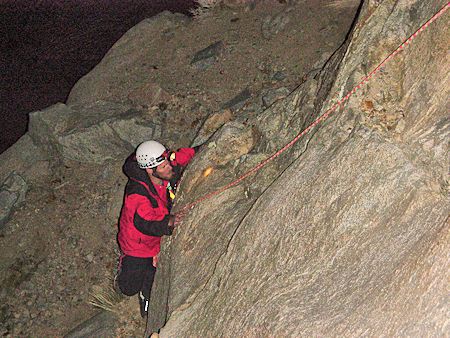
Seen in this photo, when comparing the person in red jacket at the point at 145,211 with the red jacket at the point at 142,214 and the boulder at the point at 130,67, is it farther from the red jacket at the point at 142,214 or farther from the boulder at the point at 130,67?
the boulder at the point at 130,67

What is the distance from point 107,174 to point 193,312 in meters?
6.52

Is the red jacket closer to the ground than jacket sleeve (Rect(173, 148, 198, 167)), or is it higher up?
closer to the ground

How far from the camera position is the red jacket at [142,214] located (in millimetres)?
6645

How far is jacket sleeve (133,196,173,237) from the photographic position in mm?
6576

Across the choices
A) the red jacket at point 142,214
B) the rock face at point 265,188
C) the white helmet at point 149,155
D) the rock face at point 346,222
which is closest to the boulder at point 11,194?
the rock face at point 265,188

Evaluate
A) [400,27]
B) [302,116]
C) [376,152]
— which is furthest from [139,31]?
[376,152]

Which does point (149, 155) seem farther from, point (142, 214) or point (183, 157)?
point (183, 157)

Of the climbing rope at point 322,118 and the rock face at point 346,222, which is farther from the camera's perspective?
the climbing rope at point 322,118

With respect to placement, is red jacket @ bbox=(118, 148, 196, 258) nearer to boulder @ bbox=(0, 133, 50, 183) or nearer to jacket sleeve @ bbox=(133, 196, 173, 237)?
jacket sleeve @ bbox=(133, 196, 173, 237)

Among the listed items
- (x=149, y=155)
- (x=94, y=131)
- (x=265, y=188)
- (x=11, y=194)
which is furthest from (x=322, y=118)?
(x=11, y=194)

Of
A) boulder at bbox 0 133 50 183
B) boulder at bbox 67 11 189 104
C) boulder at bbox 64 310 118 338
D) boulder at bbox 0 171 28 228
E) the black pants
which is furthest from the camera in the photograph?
boulder at bbox 67 11 189 104

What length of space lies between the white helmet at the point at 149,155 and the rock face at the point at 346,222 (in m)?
0.93

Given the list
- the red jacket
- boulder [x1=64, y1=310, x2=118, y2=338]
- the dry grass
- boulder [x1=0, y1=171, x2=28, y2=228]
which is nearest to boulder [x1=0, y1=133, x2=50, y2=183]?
boulder [x1=0, y1=171, x2=28, y2=228]

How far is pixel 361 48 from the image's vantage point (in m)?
5.80
